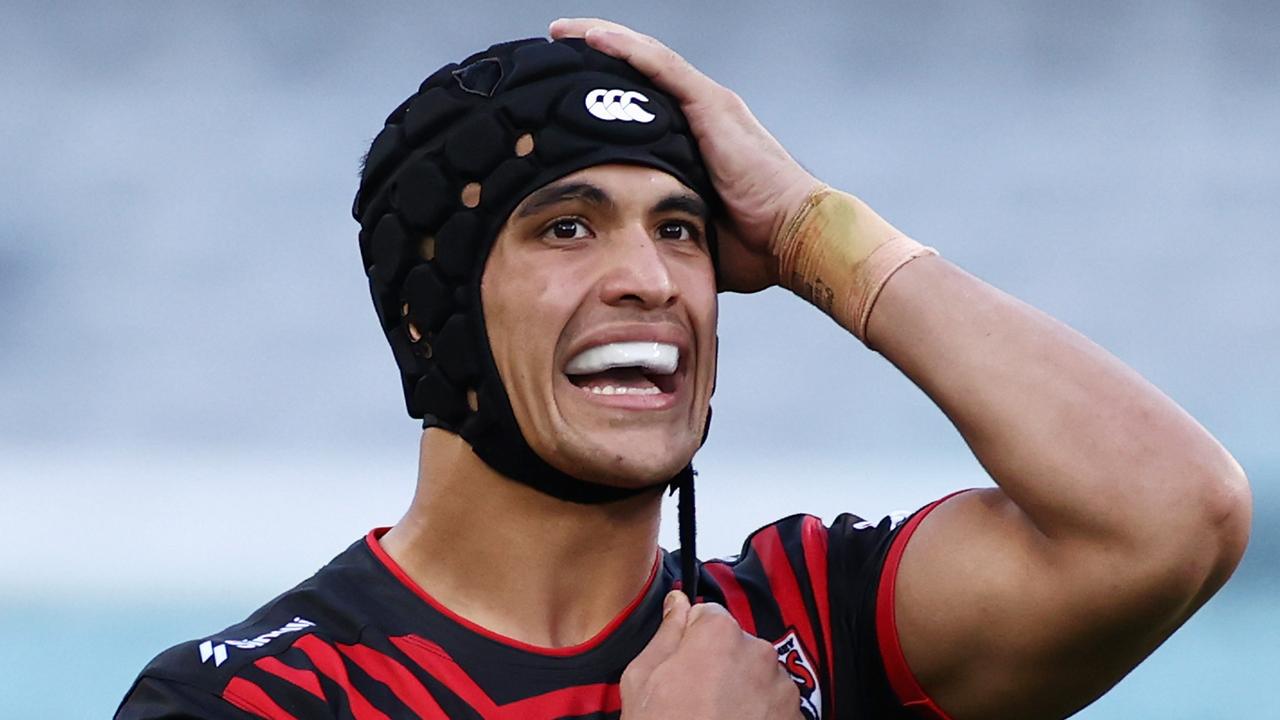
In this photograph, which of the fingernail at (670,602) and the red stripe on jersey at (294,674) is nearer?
the red stripe on jersey at (294,674)

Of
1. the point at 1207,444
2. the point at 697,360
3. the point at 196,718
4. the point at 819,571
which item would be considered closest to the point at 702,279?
the point at 697,360

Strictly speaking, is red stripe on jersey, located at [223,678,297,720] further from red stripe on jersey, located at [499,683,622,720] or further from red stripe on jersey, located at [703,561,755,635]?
red stripe on jersey, located at [703,561,755,635]

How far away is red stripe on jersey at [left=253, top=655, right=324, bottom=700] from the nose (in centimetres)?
55

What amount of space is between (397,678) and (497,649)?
0.13m

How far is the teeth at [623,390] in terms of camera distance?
7.23 feet

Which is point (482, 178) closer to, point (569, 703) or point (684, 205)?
point (684, 205)

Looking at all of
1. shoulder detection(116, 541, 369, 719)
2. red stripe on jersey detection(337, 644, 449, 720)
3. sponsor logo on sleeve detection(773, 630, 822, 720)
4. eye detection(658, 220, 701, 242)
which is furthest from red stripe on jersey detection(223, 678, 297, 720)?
eye detection(658, 220, 701, 242)

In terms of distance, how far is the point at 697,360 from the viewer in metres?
2.25

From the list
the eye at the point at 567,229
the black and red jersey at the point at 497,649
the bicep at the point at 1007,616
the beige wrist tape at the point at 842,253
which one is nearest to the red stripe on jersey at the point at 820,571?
the black and red jersey at the point at 497,649

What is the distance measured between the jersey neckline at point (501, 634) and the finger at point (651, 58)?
625mm

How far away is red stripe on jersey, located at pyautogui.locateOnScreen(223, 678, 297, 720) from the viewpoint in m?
2.05

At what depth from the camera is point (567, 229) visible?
2232mm

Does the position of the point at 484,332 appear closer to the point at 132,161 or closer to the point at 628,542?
the point at 628,542

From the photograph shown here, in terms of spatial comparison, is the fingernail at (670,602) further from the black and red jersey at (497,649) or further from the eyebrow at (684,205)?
the eyebrow at (684,205)
